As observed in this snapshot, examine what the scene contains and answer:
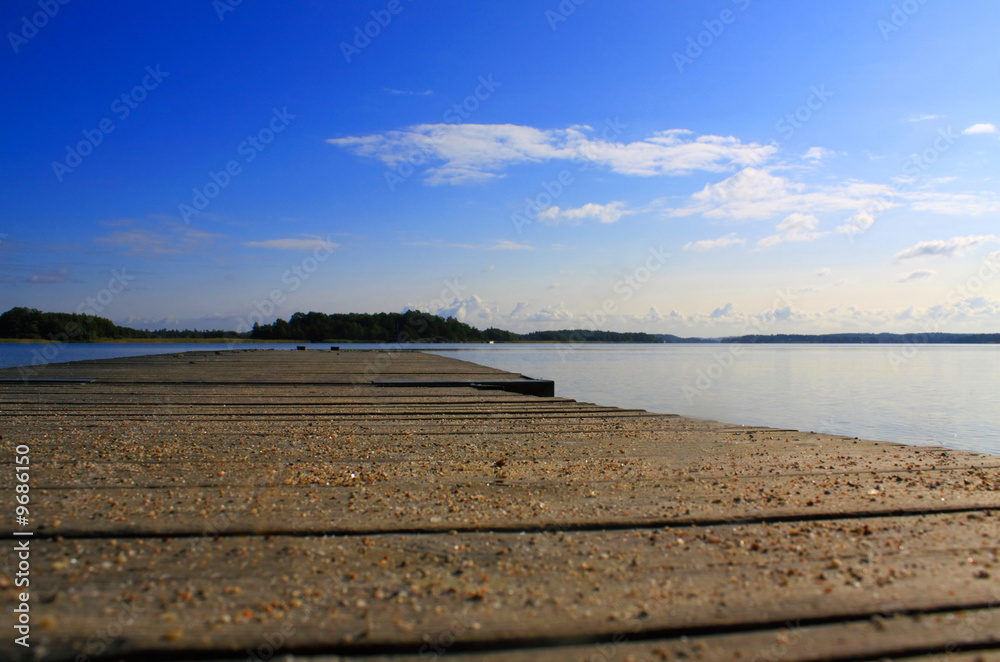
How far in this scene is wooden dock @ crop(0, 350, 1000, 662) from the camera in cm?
217

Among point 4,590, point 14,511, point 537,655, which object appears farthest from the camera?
point 14,511

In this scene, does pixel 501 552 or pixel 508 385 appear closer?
pixel 501 552

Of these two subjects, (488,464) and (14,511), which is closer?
(14,511)

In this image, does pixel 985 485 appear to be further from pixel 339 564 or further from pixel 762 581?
pixel 339 564

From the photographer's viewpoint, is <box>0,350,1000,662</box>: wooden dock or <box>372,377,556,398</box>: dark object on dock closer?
<box>0,350,1000,662</box>: wooden dock

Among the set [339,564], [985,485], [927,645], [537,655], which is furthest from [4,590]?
[985,485]

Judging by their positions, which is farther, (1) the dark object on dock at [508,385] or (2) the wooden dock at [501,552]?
(1) the dark object on dock at [508,385]

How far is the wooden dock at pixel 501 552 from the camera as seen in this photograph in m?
2.17

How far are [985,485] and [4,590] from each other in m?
5.98

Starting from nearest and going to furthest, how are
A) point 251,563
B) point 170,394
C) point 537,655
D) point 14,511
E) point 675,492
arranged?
1. point 537,655
2. point 251,563
3. point 14,511
4. point 675,492
5. point 170,394

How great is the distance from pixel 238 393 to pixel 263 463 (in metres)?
7.93

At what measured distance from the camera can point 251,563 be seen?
2.83 m

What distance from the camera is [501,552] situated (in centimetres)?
304

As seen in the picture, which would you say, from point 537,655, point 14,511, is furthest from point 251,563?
point 14,511
